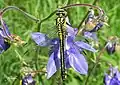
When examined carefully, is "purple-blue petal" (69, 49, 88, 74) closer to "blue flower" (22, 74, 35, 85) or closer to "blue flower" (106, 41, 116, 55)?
"blue flower" (22, 74, 35, 85)

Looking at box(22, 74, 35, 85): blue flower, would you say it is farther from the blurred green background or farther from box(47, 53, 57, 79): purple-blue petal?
the blurred green background

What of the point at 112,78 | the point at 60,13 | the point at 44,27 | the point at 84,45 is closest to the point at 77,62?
the point at 84,45

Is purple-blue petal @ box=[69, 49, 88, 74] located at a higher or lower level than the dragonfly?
lower

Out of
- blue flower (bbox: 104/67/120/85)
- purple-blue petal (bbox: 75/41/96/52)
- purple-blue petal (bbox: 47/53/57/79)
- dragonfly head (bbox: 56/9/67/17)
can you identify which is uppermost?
dragonfly head (bbox: 56/9/67/17)

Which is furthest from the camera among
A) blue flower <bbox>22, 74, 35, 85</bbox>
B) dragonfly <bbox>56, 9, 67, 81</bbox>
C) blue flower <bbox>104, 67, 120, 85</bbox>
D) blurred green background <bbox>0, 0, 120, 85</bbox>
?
blurred green background <bbox>0, 0, 120, 85</bbox>

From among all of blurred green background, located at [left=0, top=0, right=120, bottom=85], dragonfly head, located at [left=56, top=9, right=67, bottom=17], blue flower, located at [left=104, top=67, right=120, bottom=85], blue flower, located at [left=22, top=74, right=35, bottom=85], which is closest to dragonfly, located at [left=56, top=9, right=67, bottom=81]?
dragonfly head, located at [left=56, top=9, right=67, bottom=17]

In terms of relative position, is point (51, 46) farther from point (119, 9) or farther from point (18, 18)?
point (119, 9)

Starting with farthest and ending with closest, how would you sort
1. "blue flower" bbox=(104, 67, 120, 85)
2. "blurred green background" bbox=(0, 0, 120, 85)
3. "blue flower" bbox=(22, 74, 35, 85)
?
"blurred green background" bbox=(0, 0, 120, 85), "blue flower" bbox=(104, 67, 120, 85), "blue flower" bbox=(22, 74, 35, 85)

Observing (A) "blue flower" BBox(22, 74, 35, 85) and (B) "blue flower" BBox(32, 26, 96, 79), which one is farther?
(A) "blue flower" BBox(22, 74, 35, 85)
